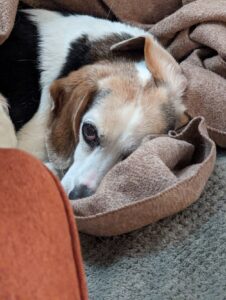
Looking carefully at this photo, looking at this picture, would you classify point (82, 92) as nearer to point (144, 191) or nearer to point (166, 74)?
point (166, 74)

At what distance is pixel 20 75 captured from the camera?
130 cm

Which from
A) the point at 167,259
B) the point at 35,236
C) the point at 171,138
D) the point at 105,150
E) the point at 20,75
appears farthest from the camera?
the point at 20,75

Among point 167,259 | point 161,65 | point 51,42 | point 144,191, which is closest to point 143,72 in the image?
point 161,65

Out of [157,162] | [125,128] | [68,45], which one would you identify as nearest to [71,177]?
[125,128]

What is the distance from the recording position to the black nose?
1.06 meters

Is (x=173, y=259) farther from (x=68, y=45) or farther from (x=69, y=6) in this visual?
(x=69, y=6)

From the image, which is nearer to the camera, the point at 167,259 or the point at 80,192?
the point at 167,259

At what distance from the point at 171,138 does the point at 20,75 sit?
19.0 inches

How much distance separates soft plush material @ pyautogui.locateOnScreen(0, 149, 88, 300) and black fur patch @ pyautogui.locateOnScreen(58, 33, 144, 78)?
0.70 m

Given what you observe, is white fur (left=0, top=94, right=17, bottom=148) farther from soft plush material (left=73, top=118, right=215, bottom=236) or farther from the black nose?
soft plush material (left=73, top=118, right=215, bottom=236)

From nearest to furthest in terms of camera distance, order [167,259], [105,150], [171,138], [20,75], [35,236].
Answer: [35,236], [167,259], [171,138], [105,150], [20,75]

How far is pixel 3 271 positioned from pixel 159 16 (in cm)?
110

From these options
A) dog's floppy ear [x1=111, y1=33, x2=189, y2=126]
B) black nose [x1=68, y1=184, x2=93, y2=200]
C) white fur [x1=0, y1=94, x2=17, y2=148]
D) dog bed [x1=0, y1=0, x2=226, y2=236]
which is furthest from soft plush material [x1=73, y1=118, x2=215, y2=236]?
white fur [x1=0, y1=94, x2=17, y2=148]

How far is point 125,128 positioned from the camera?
1.14 m
